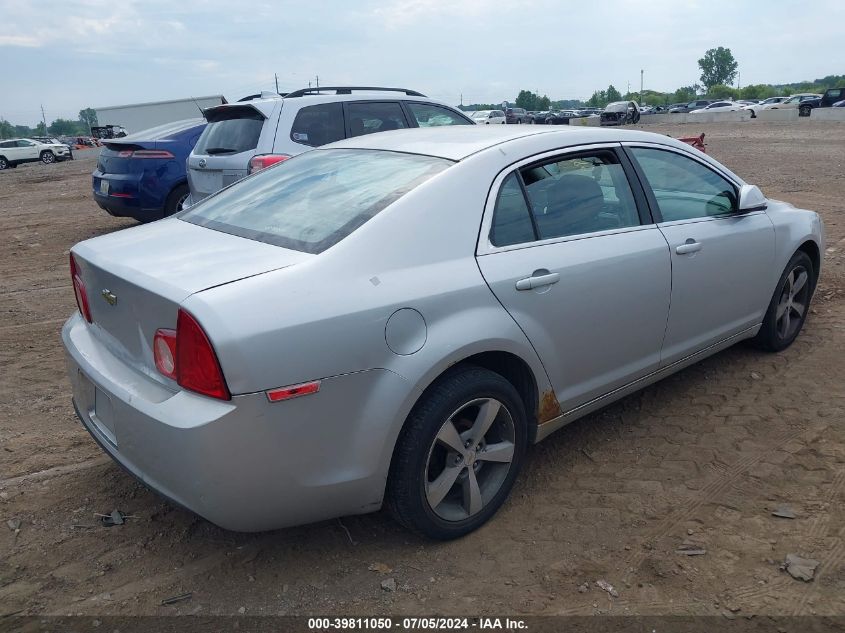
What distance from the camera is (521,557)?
279 centimetres

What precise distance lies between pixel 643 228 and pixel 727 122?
1623 inches

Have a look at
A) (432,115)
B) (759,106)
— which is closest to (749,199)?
(432,115)

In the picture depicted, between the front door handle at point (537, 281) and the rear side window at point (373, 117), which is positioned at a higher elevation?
the rear side window at point (373, 117)

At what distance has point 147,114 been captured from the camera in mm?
36906

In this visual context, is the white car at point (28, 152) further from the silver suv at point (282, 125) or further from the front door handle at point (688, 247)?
the front door handle at point (688, 247)

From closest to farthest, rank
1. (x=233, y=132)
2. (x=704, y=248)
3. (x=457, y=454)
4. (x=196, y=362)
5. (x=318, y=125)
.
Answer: (x=196, y=362) < (x=457, y=454) < (x=704, y=248) < (x=318, y=125) < (x=233, y=132)

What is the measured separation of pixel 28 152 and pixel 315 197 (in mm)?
37869

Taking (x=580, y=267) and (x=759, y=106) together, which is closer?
(x=580, y=267)

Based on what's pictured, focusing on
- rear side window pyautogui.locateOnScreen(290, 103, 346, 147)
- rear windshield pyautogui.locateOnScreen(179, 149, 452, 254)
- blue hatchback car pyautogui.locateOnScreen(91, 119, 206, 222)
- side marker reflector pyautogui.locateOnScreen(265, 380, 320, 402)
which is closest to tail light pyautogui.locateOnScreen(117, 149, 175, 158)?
blue hatchback car pyautogui.locateOnScreen(91, 119, 206, 222)

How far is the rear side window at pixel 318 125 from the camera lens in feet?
23.2

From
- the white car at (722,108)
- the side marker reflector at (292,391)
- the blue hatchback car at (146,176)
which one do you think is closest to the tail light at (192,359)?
the side marker reflector at (292,391)

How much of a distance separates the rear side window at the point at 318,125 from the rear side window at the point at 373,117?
0.45 feet

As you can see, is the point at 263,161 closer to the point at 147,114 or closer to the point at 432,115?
the point at 432,115

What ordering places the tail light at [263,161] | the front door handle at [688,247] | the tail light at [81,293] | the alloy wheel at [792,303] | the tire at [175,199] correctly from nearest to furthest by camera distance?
1. the tail light at [81,293]
2. the front door handle at [688,247]
3. the alloy wheel at [792,303]
4. the tail light at [263,161]
5. the tire at [175,199]
